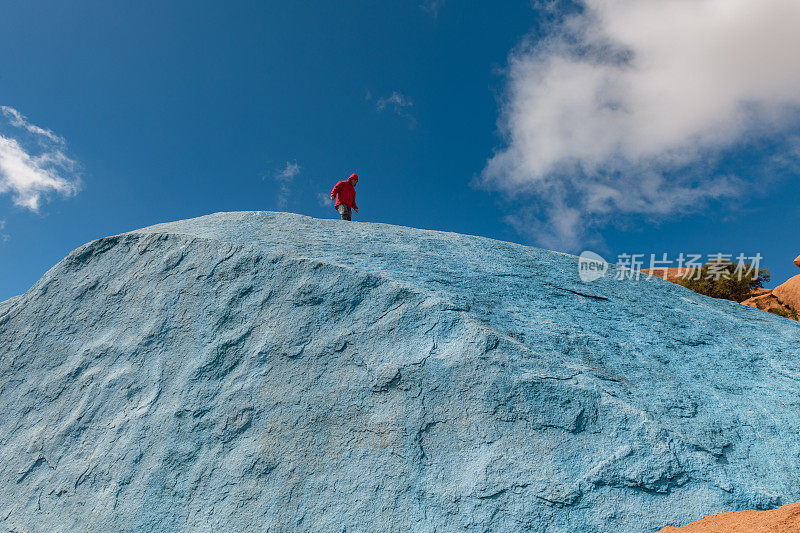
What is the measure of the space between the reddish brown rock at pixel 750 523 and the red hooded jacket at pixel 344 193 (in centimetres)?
1072

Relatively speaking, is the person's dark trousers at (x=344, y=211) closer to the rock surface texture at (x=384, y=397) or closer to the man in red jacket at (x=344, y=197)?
the man in red jacket at (x=344, y=197)

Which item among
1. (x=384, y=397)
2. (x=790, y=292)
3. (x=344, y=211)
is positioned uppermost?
(x=790, y=292)

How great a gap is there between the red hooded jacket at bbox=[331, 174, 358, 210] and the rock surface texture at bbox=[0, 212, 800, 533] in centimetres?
536

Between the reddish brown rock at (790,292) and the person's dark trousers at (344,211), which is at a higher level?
the reddish brown rock at (790,292)

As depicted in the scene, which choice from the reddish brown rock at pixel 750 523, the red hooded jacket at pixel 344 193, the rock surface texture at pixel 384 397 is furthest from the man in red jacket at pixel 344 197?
the reddish brown rock at pixel 750 523

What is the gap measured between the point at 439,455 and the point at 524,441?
81cm

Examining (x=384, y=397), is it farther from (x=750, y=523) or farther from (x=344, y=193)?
(x=344, y=193)

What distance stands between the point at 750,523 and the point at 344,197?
1110cm

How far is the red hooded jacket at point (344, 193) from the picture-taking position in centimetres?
1281

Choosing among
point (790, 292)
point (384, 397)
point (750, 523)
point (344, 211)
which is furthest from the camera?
point (790, 292)

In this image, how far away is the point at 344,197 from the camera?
42.1 feet

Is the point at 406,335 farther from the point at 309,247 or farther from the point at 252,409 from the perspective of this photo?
the point at 309,247

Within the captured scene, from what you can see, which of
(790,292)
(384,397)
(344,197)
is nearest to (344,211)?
(344,197)

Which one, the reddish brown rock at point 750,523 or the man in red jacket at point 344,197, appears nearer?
the reddish brown rock at point 750,523
